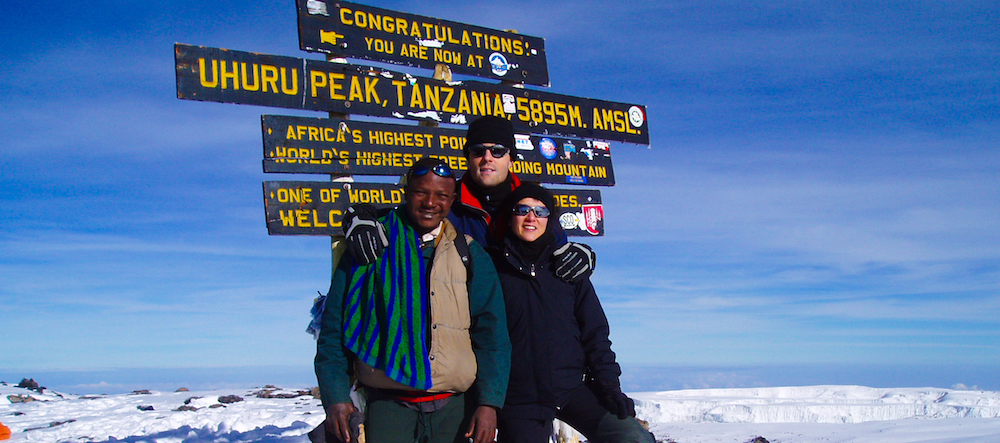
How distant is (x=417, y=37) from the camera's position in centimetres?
702

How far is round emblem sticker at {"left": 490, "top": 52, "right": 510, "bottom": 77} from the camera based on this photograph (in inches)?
296

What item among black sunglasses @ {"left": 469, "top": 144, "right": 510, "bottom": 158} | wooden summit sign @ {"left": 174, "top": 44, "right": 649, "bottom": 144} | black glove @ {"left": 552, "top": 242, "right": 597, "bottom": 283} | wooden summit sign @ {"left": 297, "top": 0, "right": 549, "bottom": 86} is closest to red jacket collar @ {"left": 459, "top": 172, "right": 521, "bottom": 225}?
black sunglasses @ {"left": 469, "top": 144, "right": 510, "bottom": 158}

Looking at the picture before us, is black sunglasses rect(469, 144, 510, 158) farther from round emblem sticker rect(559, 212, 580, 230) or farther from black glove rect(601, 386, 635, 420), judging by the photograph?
round emblem sticker rect(559, 212, 580, 230)

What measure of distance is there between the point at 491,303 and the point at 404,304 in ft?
1.43

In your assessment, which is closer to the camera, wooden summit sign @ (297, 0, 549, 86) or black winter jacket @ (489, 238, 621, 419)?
black winter jacket @ (489, 238, 621, 419)

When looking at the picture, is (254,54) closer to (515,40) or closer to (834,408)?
(515,40)

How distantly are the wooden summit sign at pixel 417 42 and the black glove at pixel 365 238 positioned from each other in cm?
346

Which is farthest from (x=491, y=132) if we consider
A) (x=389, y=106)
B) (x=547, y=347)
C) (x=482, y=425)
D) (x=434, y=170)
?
(x=389, y=106)

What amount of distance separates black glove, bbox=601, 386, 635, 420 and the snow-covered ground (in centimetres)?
532

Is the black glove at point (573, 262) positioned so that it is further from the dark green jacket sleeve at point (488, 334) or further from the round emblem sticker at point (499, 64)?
the round emblem sticker at point (499, 64)

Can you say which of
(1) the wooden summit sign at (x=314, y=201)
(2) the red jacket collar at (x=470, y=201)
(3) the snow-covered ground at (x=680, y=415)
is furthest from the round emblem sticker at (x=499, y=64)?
(3) the snow-covered ground at (x=680, y=415)

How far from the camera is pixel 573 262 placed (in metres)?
3.73

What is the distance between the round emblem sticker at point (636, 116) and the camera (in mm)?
8336

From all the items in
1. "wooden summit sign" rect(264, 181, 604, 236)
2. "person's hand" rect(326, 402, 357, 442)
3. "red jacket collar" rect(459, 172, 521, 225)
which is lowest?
"person's hand" rect(326, 402, 357, 442)
